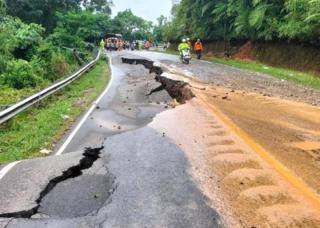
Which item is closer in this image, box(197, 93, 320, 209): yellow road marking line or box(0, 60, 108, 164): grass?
box(197, 93, 320, 209): yellow road marking line

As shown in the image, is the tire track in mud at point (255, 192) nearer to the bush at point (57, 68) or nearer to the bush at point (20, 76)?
the bush at point (20, 76)

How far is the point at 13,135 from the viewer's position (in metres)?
10.6

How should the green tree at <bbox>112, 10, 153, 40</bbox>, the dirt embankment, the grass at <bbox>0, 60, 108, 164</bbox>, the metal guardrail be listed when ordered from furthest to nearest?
the green tree at <bbox>112, 10, 153, 40</bbox>, the dirt embankment, the metal guardrail, the grass at <bbox>0, 60, 108, 164</bbox>

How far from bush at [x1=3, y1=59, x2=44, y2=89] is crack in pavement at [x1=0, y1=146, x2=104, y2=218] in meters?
11.6

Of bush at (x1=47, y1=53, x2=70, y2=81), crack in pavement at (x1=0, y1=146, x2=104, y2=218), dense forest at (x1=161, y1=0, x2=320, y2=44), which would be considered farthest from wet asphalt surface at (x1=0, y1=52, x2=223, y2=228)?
dense forest at (x1=161, y1=0, x2=320, y2=44)

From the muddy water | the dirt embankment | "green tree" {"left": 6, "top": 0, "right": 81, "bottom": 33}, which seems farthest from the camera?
"green tree" {"left": 6, "top": 0, "right": 81, "bottom": 33}

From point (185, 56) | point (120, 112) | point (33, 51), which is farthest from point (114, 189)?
point (185, 56)

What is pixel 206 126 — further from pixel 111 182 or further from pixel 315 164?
pixel 111 182

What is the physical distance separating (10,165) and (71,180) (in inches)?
49.2

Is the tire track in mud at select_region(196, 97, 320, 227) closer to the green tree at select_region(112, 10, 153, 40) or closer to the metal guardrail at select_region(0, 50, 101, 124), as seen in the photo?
the metal guardrail at select_region(0, 50, 101, 124)

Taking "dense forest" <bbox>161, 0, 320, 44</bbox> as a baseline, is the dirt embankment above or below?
below

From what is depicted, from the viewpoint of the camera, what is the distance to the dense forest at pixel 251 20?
92.7ft

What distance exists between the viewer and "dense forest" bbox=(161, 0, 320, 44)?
92.7 ft

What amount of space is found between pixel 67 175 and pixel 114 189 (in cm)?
104
